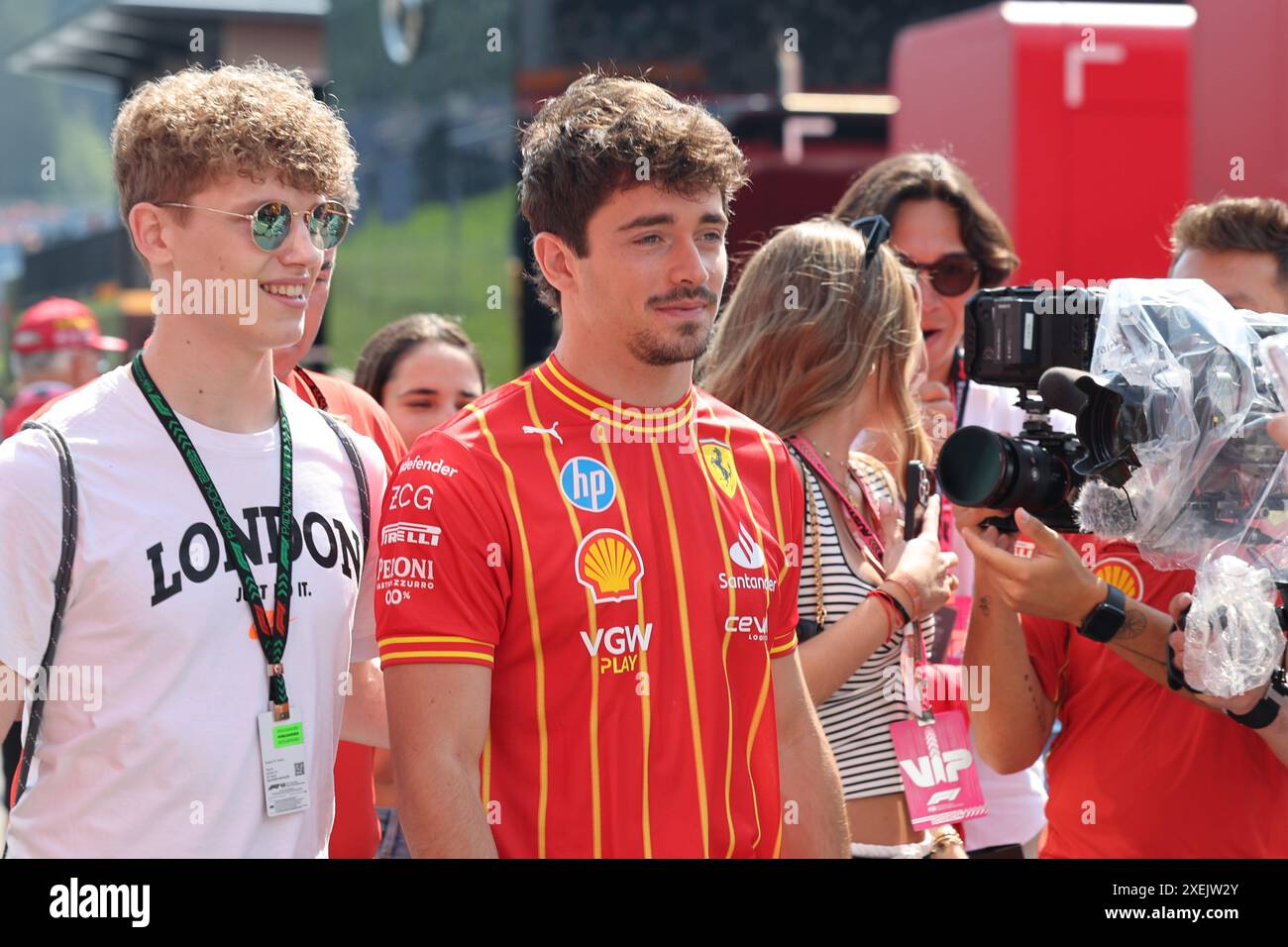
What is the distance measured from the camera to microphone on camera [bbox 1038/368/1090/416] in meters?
2.73

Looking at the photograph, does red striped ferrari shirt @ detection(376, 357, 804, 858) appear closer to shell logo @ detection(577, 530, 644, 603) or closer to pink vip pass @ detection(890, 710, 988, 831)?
shell logo @ detection(577, 530, 644, 603)

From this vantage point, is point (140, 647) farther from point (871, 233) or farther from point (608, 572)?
point (871, 233)

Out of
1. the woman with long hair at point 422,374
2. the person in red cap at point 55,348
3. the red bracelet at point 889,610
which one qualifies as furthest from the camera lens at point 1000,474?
the person in red cap at point 55,348

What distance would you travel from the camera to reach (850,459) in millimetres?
3479

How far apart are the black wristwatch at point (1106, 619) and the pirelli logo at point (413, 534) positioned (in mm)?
1267

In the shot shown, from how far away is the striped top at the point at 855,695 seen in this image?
3162 millimetres

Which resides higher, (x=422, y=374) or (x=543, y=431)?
(x=543, y=431)

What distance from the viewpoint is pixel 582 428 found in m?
2.57

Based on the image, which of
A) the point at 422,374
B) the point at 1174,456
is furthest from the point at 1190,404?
the point at 422,374

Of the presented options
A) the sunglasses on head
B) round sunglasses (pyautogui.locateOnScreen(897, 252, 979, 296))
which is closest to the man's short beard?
the sunglasses on head

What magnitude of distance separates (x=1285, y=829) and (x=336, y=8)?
16.1 meters

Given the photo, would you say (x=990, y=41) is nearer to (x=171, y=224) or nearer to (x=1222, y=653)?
(x=1222, y=653)

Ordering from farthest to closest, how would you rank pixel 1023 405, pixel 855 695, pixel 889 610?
pixel 855 695, pixel 889 610, pixel 1023 405

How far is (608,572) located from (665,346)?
38 centimetres
